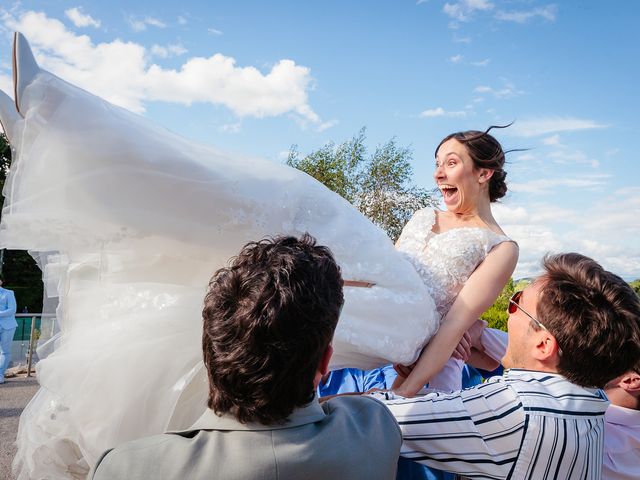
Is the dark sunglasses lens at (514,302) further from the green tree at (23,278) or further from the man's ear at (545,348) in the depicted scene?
the green tree at (23,278)

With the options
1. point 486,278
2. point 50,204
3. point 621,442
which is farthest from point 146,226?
point 621,442

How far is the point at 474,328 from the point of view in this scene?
2771 millimetres

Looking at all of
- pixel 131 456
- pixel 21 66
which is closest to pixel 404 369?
pixel 131 456

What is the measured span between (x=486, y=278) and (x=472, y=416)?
3.22 ft

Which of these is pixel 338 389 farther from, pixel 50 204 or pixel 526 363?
pixel 50 204

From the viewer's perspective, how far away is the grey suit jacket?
3.90 feet

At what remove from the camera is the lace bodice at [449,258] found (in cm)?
248

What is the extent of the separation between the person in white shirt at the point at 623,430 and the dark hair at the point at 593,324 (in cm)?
66

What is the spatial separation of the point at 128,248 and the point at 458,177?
172 cm

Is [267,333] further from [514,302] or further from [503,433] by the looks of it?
[514,302]

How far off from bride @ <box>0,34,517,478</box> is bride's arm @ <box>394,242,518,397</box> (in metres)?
0.17

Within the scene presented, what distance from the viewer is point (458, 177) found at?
284 cm

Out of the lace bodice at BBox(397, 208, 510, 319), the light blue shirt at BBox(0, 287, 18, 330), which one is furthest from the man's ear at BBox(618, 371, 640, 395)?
the light blue shirt at BBox(0, 287, 18, 330)

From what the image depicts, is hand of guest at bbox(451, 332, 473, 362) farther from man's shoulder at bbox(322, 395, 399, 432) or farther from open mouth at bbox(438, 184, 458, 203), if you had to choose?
man's shoulder at bbox(322, 395, 399, 432)
